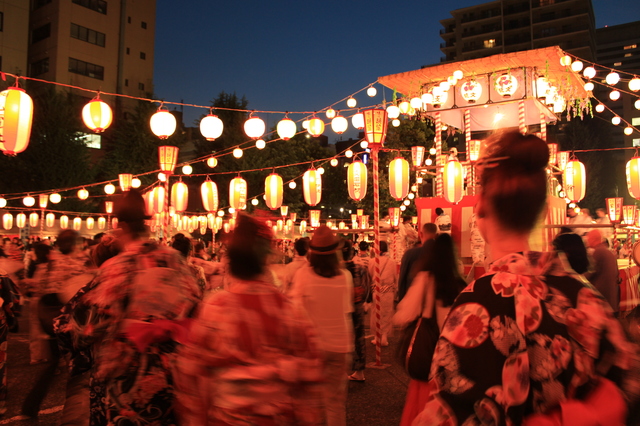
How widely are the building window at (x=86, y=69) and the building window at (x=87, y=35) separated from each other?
1.73 m

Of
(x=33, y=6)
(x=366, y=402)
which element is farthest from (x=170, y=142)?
(x=366, y=402)

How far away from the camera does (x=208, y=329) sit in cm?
197

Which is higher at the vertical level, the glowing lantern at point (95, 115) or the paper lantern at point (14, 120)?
the glowing lantern at point (95, 115)

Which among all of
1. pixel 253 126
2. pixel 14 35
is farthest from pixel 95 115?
pixel 14 35

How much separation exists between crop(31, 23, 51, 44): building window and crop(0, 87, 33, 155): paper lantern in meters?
29.5

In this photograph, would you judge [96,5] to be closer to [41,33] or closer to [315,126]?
[41,33]

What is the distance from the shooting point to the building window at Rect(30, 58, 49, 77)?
31266mm

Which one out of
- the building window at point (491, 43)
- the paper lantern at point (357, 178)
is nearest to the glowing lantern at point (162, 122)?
the paper lantern at point (357, 178)

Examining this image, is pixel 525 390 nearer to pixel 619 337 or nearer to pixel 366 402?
pixel 619 337

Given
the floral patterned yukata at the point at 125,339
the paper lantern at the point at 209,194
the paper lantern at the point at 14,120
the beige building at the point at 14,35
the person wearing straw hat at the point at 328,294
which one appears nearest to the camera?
the floral patterned yukata at the point at 125,339

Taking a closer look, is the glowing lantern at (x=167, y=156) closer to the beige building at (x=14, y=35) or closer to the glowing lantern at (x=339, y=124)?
the glowing lantern at (x=339, y=124)

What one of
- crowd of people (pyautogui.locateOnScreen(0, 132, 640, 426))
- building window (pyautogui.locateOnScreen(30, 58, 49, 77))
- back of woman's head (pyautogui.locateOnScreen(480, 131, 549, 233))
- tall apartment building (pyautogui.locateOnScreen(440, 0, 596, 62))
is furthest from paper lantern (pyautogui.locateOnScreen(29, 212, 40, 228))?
tall apartment building (pyautogui.locateOnScreen(440, 0, 596, 62))

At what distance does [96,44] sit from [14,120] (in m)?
30.5

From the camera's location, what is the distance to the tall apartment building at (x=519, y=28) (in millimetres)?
49562
